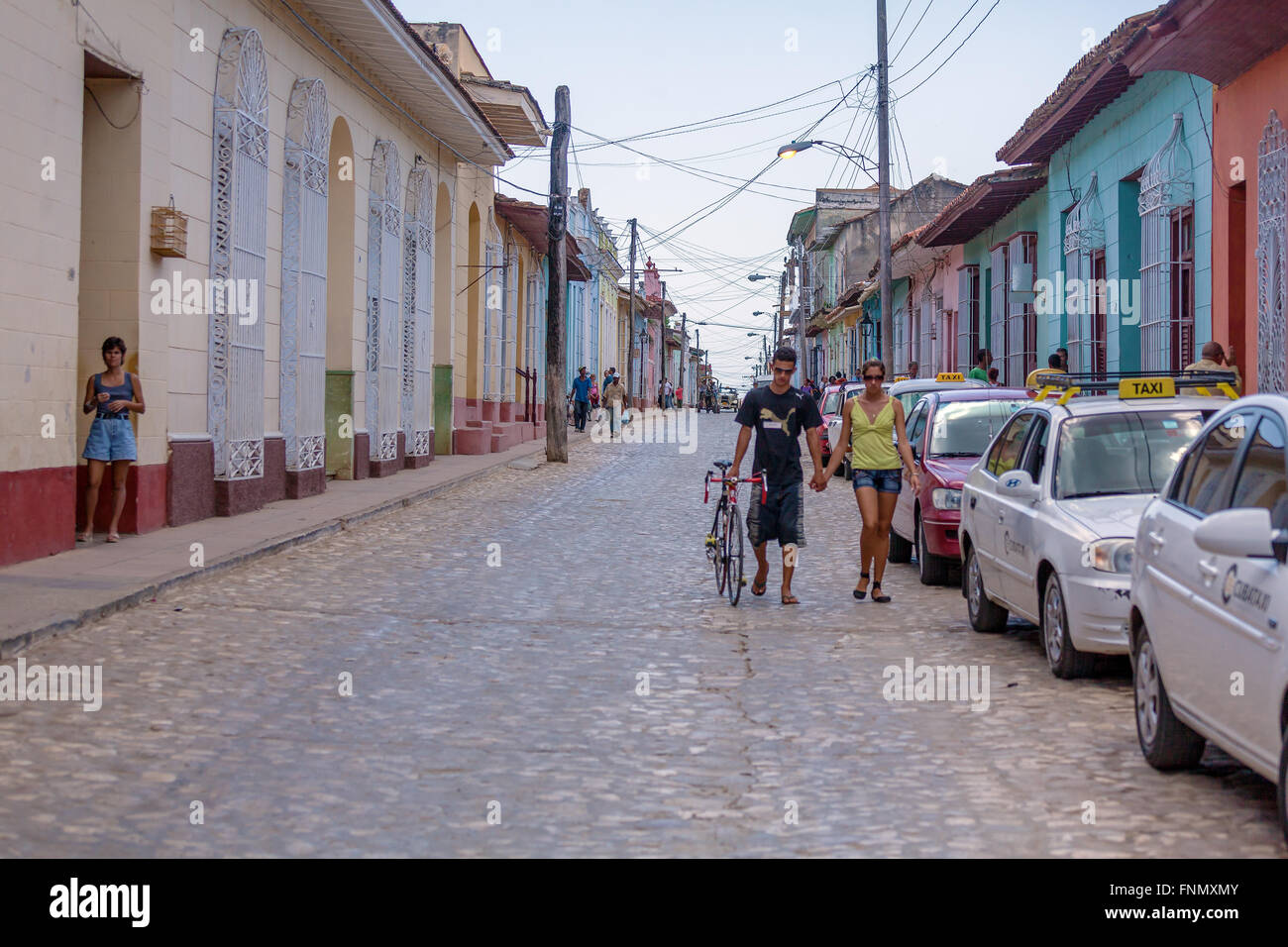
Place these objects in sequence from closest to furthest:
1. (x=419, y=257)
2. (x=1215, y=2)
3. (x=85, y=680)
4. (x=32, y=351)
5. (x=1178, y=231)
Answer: (x=85, y=680) < (x=32, y=351) < (x=1215, y=2) < (x=1178, y=231) < (x=419, y=257)

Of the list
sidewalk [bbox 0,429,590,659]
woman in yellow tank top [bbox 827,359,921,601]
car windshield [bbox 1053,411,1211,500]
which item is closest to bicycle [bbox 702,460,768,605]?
woman in yellow tank top [bbox 827,359,921,601]

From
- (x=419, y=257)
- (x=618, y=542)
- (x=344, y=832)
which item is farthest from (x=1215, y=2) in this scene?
(x=419, y=257)

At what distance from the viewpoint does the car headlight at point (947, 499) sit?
11.5 m

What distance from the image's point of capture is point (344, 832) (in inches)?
196

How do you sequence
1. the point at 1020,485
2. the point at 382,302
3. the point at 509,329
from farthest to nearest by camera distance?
the point at 509,329
the point at 382,302
the point at 1020,485

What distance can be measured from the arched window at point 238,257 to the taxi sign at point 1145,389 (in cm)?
967

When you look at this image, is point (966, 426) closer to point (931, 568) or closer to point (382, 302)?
point (931, 568)

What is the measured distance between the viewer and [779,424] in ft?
35.4
